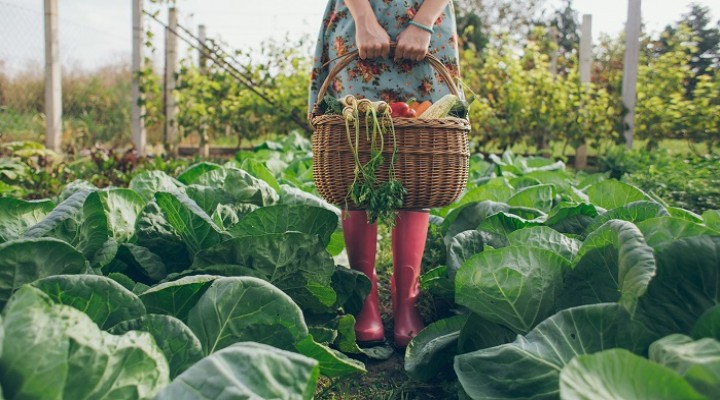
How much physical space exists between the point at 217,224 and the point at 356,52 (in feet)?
2.76

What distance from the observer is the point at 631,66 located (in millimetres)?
8500

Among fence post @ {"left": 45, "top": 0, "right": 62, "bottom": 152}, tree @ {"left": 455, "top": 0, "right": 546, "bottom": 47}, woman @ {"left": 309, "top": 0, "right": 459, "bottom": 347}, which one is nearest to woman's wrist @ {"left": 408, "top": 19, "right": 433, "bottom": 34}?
woman @ {"left": 309, "top": 0, "right": 459, "bottom": 347}

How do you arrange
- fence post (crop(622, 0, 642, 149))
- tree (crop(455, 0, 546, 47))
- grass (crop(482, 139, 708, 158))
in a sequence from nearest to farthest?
fence post (crop(622, 0, 642, 149)) → grass (crop(482, 139, 708, 158)) → tree (crop(455, 0, 546, 47))

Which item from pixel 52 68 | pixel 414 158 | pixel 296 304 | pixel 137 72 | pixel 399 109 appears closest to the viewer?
pixel 296 304

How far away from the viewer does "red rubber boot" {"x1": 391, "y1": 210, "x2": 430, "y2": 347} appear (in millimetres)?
2467

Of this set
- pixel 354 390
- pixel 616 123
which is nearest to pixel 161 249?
pixel 354 390

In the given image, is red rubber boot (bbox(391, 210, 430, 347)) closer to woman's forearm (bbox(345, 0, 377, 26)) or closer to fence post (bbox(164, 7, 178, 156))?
woman's forearm (bbox(345, 0, 377, 26))

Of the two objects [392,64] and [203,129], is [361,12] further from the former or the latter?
[203,129]

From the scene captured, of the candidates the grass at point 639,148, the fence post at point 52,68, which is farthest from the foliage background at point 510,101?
the fence post at point 52,68

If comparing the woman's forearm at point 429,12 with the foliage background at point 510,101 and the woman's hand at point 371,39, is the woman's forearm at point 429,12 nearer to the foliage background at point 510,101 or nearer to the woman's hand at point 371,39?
the woman's hand at point 371,39

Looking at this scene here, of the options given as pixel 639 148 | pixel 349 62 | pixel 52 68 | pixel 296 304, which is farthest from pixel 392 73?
pixel 639 148

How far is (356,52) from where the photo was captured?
2465 millimetres

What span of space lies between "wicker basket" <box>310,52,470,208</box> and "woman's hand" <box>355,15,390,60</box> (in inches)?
12.6

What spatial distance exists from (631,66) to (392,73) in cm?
695
